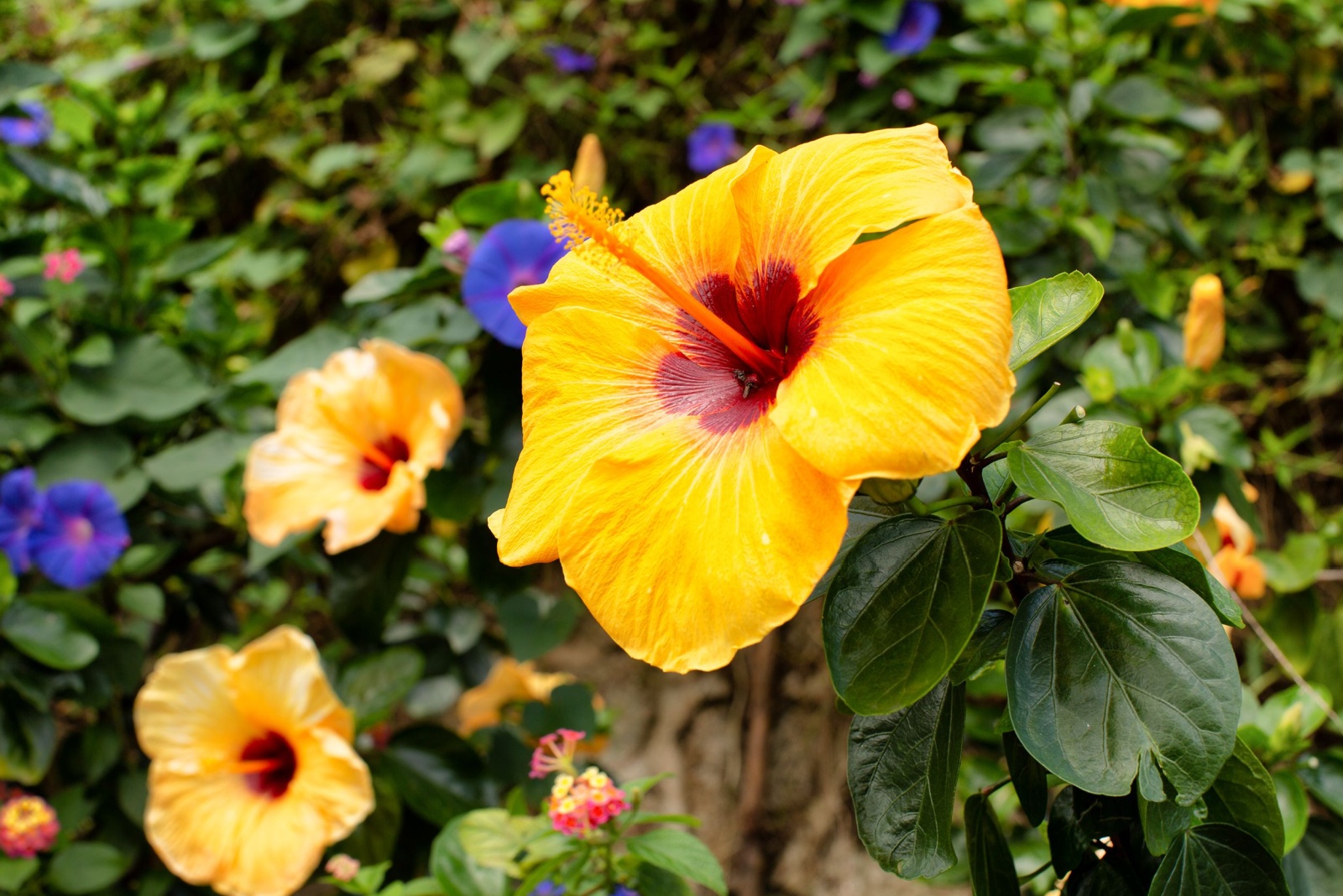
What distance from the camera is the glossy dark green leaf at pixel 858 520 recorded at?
23.7 inches

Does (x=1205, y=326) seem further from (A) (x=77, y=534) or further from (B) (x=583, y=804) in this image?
(A) (x=77, y=534)

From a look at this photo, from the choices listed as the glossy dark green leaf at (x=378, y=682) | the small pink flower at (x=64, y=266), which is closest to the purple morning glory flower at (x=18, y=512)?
the small pink flower at (x=64, y=266)

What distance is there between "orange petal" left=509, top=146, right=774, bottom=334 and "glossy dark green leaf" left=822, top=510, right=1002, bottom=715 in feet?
0.69

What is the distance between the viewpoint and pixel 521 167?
1.99m

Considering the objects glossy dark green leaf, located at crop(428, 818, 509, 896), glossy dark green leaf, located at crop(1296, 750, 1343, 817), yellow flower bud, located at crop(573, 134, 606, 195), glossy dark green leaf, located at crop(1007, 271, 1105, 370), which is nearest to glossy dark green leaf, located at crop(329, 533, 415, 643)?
glossy dark green leaf, located at crop(428, 818, 509, 896)

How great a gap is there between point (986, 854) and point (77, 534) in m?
1.28

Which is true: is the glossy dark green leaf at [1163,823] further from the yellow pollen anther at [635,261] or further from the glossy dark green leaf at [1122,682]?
the yellow pollen anther at [635,261]

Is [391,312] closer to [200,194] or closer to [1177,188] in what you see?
[200,194]

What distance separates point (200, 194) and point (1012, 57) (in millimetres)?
1784

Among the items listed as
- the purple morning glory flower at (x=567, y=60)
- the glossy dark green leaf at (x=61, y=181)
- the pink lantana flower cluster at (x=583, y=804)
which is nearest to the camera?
the pink lantana flower cluster at (x=583, y=804)

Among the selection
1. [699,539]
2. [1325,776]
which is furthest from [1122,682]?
[1325,776]

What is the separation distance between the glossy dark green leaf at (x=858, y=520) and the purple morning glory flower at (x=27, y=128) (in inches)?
67.5

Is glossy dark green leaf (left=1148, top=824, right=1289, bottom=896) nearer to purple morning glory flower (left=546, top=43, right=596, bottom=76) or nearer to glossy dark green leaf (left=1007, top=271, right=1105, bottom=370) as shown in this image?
glossy dark green leaf (left=1007, top=271, right=1105, bottom=370)

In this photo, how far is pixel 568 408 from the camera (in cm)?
60
